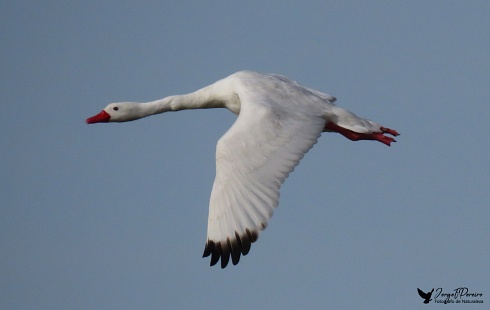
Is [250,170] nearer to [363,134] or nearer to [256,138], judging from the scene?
[256,138]

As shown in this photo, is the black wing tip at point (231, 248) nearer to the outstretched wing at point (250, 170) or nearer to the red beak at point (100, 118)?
the outstretched wing at point (250, 170)

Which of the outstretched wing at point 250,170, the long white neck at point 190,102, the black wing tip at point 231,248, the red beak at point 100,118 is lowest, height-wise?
the black wing tip at point 231,248

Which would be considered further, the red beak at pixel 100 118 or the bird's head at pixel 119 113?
the red beak at pixel 100 118

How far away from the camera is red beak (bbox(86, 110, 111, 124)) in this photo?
72.3 feet

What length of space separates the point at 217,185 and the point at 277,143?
4.26ft

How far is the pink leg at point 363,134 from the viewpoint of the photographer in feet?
65.6

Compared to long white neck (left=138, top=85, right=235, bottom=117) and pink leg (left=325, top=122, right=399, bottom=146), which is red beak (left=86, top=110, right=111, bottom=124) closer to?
long white neck (left=138, top=85, right=235, bottom=117)

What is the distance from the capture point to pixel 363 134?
20297mm

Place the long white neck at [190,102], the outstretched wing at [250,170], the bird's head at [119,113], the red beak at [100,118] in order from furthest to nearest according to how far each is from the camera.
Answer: the red beak at [100,118] → the bird's head at [119,113] → the long white neck at [190,102] → the outstretched wing at [250,170]

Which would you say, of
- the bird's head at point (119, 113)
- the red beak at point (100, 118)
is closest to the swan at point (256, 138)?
the bird's head at point (119, 113)

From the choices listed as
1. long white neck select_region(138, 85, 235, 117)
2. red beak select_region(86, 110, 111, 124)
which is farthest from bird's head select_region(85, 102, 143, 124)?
long white neck select_region(138, 85, 235, 117)

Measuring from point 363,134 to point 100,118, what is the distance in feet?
17.9

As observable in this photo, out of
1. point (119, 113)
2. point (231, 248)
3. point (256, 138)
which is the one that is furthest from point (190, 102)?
point (231, 248)

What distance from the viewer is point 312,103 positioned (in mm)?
19547
